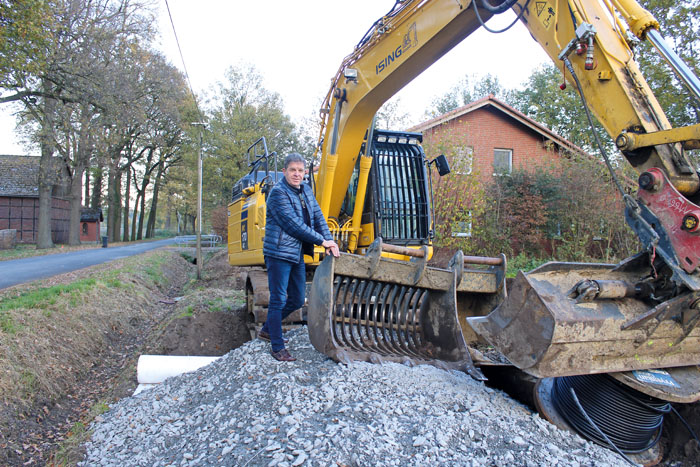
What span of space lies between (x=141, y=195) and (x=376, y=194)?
36987 mm

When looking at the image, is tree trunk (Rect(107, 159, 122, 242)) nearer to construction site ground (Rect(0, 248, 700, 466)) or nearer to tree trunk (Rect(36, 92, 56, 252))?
tree trunk (Rect(36, 92, 56, 252))

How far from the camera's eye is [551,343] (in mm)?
2781

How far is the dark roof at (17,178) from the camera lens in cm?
3381

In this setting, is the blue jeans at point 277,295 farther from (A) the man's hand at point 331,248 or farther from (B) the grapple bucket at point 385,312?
(A) the man's hand at point 331,248

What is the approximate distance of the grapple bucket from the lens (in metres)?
3.81

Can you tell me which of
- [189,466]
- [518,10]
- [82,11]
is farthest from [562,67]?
[82,11]

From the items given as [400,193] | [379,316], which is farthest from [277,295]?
[400,193]

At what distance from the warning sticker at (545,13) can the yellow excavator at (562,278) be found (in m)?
0.01

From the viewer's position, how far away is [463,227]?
1255cm

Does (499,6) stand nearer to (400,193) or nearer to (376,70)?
(376,70)

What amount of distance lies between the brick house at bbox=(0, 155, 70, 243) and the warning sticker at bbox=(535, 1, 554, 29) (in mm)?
34883

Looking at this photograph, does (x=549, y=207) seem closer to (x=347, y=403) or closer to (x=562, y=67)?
(x=562, y=67)

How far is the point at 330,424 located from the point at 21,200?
38.5 metres

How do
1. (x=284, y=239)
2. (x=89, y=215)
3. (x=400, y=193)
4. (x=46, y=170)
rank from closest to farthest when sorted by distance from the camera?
(x=284, y=239), (x=400, y=193), (x=46, y=170), (x=89, y=215)
